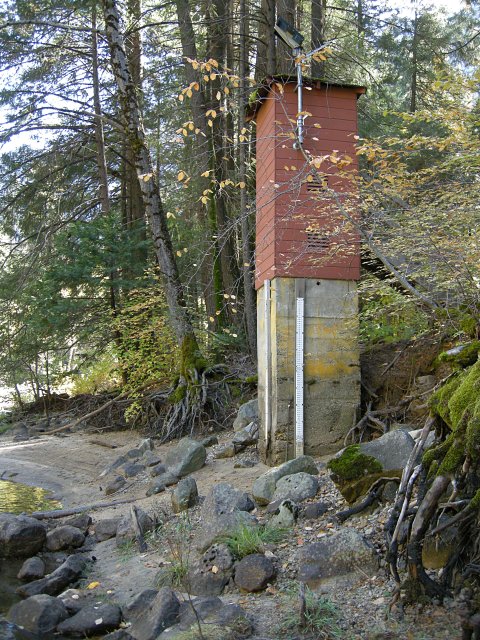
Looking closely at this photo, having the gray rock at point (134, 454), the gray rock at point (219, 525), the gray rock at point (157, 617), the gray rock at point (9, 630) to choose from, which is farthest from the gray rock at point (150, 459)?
the gray rock at point (157, 617)

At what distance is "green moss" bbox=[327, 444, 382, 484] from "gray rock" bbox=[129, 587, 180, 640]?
2.01 meters

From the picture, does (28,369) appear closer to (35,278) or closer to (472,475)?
(35,278)

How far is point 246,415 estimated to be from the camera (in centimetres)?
1134

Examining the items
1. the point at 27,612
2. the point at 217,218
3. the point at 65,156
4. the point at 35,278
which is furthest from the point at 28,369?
the point at 27,612

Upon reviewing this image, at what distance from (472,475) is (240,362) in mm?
9575

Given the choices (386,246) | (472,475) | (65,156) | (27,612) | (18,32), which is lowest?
(27,612)

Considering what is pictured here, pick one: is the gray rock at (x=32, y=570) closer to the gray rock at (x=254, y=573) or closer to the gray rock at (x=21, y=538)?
the gray rock at (x=21, y=538)

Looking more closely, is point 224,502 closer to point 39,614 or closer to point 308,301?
point 39,614

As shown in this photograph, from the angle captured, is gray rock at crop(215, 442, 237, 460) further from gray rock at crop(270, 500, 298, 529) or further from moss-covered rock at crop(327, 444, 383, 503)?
moss-covered rock at crop(327, 444, 383, 503)

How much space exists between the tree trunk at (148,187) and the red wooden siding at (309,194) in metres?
4.03

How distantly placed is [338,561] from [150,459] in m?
6.19

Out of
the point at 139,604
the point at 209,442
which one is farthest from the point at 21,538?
the point at 209,442

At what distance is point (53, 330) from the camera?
16.0 metres

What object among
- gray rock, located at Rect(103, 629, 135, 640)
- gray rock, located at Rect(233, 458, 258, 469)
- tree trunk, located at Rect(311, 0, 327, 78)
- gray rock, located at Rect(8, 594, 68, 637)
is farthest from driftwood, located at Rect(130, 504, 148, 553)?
tree trunk, located at Rect(311, 0, 327, 78)
